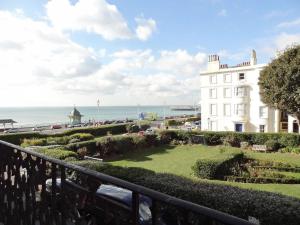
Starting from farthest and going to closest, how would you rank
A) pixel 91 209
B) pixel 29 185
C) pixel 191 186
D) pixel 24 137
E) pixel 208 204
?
pixel 24 137 → pixel 191 186 → pixel 208 204 → pixel 29 185 → pixel 91 209

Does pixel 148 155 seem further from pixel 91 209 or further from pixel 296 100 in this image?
pixel 91 209

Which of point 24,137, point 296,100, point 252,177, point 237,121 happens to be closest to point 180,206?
point 252,177

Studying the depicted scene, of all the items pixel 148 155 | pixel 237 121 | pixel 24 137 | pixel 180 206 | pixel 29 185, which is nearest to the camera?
pixel 180 206

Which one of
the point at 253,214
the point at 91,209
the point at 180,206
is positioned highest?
the point at 180,206

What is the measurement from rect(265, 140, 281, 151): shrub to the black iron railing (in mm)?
26281

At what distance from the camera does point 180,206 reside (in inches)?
66.0

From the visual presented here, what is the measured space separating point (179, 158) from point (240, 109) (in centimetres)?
2493

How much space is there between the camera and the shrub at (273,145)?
93.2ft

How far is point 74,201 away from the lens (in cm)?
280

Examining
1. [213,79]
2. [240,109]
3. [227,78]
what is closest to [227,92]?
[227,78]

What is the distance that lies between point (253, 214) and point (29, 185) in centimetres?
458

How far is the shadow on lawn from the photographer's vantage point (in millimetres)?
25703

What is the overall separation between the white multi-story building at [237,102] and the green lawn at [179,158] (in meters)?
18.3

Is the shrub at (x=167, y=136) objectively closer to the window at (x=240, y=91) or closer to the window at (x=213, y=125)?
the window at (x=240, y=91)
